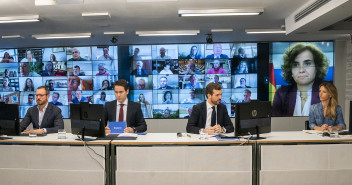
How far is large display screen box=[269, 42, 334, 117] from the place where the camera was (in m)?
7.62

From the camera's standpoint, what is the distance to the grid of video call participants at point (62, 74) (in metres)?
7.82

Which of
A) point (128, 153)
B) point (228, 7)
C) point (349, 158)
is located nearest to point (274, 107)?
point (228, 7)

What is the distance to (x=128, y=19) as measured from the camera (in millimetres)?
5156

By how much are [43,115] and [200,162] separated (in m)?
2.56

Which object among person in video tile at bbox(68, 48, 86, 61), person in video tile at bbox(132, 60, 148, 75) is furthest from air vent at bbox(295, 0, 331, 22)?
person in video tile at bbox(68, 48, 86, 61)

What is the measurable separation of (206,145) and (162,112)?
4.97 meters

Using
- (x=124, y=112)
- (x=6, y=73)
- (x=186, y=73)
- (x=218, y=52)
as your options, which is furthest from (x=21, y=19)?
(x=218, y=52)

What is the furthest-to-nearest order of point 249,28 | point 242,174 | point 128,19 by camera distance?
1. point 249,28
2. point 128,19
3. point 242,174

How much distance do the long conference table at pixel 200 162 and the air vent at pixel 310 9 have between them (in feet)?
7.09

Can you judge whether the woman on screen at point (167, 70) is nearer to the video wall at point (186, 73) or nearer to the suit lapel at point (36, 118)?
the video wall at point (186, 73)

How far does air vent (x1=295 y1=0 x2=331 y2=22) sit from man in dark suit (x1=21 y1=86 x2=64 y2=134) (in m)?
4.28

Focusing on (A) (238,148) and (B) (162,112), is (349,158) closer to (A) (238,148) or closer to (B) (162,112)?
(A) (238,148)

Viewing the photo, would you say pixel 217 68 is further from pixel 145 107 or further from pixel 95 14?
pixel 95 14

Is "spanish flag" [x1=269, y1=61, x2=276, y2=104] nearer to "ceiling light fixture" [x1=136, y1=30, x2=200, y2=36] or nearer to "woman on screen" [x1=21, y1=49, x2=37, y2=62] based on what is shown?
"ceiling light fixture" [x1=136, y1=30, x2=200, y2=36]
